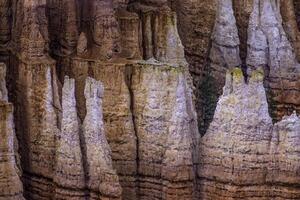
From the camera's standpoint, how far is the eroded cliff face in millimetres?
19328

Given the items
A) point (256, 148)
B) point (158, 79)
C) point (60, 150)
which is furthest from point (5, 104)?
point (256, 148)

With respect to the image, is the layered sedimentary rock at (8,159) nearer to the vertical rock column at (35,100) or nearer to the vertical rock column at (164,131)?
the vertical rock column at (35,100)

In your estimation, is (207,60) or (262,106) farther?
(207,60)

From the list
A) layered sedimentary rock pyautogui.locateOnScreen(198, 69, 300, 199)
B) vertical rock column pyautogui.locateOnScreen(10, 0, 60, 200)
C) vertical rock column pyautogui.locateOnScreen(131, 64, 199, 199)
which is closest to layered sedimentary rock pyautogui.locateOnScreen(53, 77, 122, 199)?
vertical rock column pyautogui.locateOnScreen(10, 0, 60, 200)

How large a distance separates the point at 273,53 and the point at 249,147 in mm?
2808

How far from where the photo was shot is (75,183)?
1934 cm

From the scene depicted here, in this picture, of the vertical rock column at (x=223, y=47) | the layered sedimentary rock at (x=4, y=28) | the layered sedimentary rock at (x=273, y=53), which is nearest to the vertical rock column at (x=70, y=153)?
the layered sedimentary rock at (x=4, y=28)

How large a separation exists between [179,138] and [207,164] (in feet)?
2.17

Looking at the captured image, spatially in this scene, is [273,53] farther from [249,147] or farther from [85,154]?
[85,154]

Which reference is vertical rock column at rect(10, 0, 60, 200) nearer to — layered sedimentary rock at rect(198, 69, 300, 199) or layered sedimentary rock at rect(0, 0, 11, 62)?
layered sedimentary rock at rect(0, 0, 11, 62)

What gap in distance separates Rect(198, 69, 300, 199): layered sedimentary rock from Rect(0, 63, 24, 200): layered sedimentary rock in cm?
278

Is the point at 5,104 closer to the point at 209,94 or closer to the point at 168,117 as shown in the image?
the point at 168,117

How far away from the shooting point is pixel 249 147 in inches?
776

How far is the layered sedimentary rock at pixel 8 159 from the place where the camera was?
18734 mm
